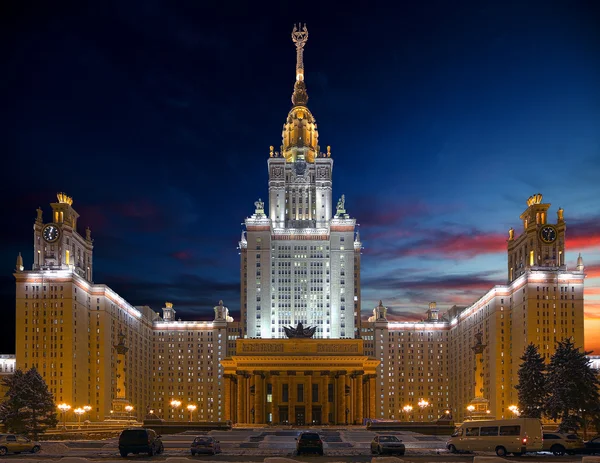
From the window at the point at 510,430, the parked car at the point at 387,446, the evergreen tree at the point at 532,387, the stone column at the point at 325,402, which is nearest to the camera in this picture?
the window at the point at 510,430

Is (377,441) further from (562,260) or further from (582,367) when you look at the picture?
(562,260)

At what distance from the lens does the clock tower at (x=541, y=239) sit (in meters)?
167

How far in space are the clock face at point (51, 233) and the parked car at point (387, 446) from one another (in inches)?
4276

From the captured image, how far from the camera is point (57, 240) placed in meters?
166

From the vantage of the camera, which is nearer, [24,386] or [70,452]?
[70,452]

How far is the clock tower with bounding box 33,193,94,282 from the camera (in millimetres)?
165750

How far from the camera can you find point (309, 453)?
72.0 meters

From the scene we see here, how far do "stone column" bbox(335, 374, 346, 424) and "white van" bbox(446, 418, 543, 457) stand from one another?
10327cm

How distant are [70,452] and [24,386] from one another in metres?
48.1

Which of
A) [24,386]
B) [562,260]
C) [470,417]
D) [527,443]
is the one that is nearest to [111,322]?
[24,386]

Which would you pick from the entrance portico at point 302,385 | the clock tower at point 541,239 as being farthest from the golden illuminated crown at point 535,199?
the entrance portico at point 302,385

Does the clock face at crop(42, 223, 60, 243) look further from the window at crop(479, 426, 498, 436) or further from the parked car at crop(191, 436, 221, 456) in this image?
the window at crop(479, 426, 498, 436)

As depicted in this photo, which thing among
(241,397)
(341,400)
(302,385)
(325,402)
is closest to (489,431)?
(341,400)

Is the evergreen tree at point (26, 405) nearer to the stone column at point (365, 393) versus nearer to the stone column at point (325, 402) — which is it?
the stone column at point (325, 402)
